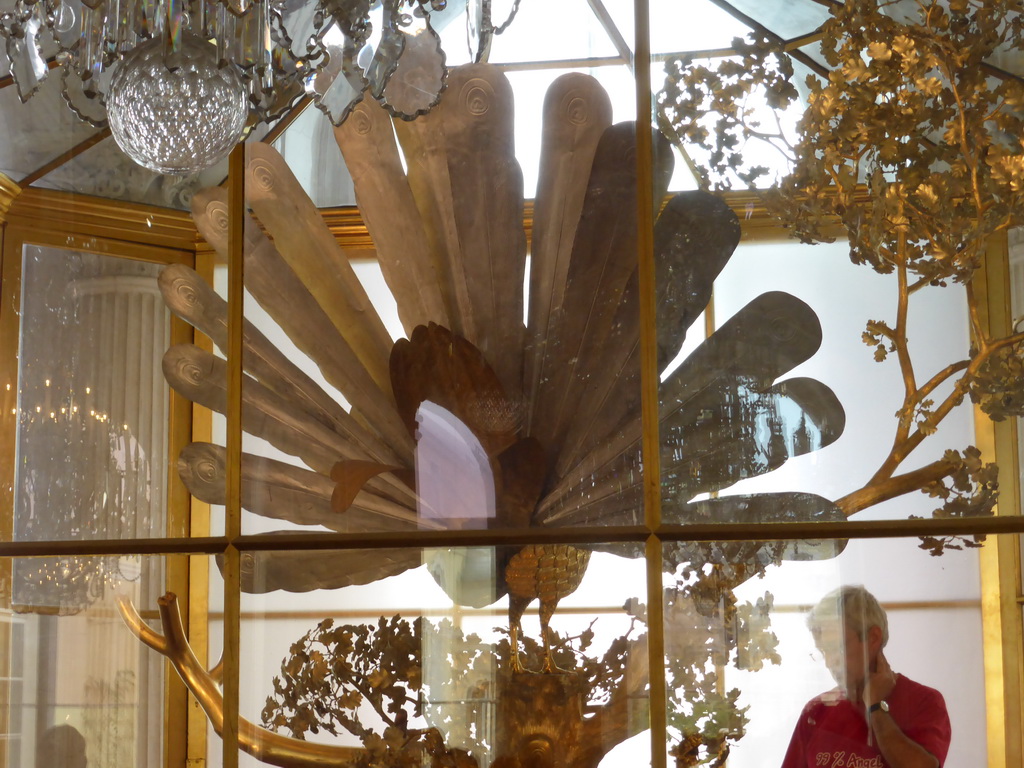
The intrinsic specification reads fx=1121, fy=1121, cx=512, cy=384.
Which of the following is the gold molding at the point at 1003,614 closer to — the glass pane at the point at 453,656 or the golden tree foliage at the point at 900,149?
the golden tree foliage at the point at 900,149

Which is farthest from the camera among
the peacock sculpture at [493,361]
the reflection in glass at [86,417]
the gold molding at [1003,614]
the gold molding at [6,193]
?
the gold molding at [6,193]

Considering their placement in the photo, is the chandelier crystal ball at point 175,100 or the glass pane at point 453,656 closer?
the chandelier crystal ball at point 175,100

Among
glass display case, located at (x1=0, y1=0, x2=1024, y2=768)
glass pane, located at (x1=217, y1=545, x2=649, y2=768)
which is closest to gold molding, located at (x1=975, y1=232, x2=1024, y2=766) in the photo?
glass display case, located at (x1=0, y1=0, x2=1024, y2=768)

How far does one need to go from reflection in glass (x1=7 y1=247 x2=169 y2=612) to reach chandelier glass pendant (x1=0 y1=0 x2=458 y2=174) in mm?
693

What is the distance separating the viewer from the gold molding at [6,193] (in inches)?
73.9

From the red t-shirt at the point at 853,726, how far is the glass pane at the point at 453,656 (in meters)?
0.23

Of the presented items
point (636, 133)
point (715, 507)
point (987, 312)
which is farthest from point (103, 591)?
point (987, 312)

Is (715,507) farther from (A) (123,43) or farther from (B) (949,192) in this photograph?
(A) (123,43)

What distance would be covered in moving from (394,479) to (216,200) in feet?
1.80

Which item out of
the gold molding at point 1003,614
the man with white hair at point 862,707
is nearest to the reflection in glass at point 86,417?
the man with white hair at point 862,707

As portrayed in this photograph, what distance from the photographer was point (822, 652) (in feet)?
5.18

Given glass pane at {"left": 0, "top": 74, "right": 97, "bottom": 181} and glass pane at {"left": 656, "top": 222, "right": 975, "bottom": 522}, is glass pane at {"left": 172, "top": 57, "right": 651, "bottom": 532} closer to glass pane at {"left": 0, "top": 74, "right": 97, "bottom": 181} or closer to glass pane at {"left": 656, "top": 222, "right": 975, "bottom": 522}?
glass pane at {"left": 656, "top": 222, "right": 975, "bottom": 522}

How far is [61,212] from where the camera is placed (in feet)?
6.15

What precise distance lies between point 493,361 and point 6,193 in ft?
2.89
